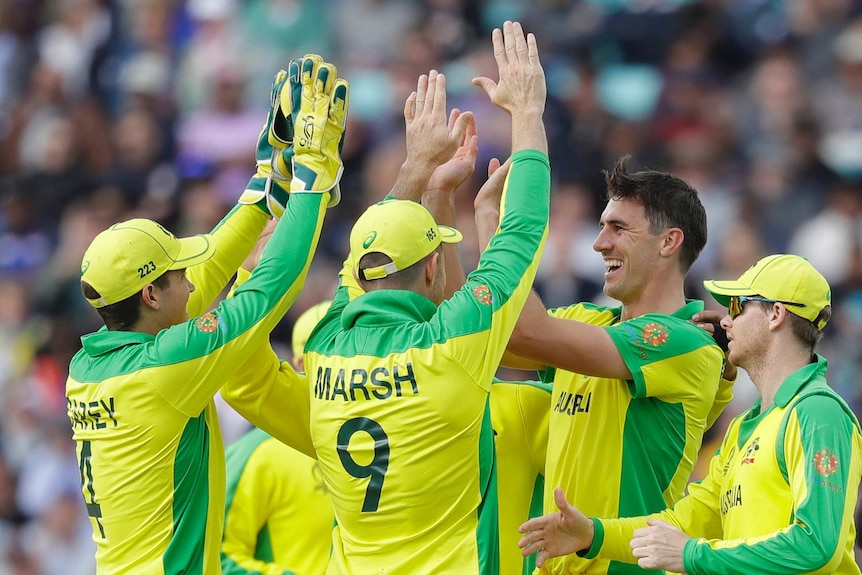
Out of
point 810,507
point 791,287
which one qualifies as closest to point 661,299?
point 791,287

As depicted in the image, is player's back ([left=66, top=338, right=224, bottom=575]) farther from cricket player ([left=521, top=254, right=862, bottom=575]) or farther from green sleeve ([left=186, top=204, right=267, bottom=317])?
cricket player ([left=521, top=254, right=862, bottom=575])

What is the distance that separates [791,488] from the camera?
481 centimetres

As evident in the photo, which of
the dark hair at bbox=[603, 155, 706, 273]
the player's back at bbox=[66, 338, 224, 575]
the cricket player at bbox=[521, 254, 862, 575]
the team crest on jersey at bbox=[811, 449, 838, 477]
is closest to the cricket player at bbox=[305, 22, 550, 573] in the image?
the cricket player at bbox=[521, 254, 862, 575]

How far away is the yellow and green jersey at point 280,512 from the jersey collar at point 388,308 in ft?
5.85

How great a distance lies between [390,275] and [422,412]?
1.80 feet

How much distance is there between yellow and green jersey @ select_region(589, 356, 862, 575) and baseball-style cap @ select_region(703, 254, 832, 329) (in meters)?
0.21

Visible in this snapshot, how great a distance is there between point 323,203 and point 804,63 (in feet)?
24.8

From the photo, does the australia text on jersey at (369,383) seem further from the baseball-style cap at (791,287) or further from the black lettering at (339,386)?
the baseball-style cap at (791,287)

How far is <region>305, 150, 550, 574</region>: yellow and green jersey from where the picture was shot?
193 inches

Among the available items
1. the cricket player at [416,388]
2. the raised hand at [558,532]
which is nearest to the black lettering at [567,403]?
the raised hand at [558,532]

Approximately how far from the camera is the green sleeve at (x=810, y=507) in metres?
4.62

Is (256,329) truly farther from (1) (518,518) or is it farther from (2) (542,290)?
(2) (542,290)

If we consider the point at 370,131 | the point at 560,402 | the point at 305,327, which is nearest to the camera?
the point at 560,402

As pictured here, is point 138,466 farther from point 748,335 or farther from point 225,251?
point 748,335
